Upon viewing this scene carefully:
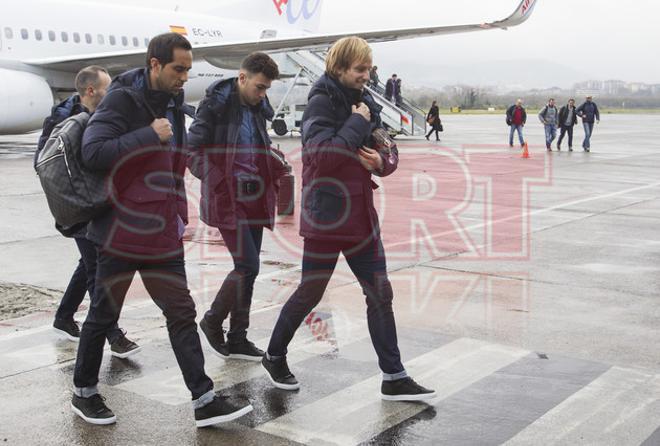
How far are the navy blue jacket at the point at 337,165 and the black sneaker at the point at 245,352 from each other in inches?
44.4

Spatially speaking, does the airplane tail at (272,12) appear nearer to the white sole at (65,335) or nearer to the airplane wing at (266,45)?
the airplane wing at (266,45)

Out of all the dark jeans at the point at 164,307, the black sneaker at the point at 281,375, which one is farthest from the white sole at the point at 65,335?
the black sneaker at the point at 281,375

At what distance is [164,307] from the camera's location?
444 centimetres

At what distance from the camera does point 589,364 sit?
5.46 meters

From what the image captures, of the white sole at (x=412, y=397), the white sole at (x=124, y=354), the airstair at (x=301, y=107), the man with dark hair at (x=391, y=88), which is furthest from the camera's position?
the man with dark hair at (x=391, y=88)

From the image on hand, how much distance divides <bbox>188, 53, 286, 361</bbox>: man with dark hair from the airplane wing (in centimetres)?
1705

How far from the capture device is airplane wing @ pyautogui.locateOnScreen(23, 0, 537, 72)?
2183cm

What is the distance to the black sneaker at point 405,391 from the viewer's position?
15.6 ft

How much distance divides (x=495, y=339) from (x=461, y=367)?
74cm

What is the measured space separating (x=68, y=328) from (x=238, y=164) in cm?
175

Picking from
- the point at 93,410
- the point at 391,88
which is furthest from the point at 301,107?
the point at 93,410

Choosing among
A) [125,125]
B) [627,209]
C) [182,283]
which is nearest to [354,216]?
[182,283]

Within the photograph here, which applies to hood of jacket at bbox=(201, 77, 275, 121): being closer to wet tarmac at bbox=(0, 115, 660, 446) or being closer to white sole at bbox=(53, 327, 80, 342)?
wet tarmac at bbox=(0, 115, 660, 446)

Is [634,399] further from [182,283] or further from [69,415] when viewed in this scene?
[69,415]
